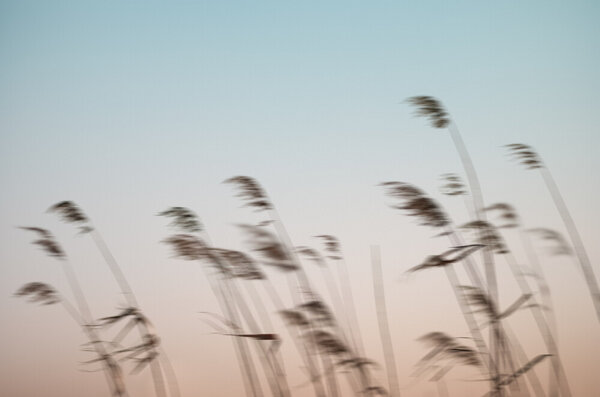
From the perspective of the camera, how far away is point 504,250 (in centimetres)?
383

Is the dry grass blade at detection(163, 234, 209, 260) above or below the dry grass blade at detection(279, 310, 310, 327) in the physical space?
above

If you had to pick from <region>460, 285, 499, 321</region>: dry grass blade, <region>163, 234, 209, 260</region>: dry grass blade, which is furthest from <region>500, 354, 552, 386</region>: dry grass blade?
<region>163, 234, 209, 260</region>: dry grass blade

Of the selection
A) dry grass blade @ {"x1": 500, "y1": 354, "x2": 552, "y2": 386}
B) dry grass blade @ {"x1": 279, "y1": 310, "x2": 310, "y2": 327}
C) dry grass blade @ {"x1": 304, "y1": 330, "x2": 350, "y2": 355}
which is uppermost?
dry grass blade @ {"x1": 279, "y1": 310, "x2": 310, "y2": 327}

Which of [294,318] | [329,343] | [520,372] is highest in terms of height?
[294,318]

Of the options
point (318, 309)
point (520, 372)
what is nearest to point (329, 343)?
point (318, 309)

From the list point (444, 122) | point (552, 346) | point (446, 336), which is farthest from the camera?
point (444, 122)

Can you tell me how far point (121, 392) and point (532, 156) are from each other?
9.14 feet

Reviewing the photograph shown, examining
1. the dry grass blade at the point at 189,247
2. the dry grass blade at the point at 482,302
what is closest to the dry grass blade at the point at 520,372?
the dry grass blade at the point at 482,302

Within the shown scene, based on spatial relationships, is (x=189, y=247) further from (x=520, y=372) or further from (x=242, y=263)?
(x=520, y=372)

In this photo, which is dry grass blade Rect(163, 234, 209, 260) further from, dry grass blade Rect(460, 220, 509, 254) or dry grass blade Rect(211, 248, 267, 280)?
dry grass blade Rect(460, 220, 509, 254)

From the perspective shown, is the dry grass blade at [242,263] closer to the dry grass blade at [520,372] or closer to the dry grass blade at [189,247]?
the dry grass blade at [189,247]

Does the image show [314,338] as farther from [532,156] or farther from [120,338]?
[532,156]

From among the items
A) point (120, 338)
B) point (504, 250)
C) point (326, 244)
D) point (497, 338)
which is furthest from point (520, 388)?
point (120, 338)

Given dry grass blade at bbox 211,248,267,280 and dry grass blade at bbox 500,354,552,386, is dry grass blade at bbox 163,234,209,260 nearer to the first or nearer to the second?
dry grass blade at bbox 211,248,267,280
